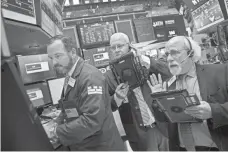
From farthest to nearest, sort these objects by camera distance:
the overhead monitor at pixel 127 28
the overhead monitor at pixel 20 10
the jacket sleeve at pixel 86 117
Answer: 1. the overhead monitor at pixel 127 28
2. the jacket sleeve at pixel 86 117
3. the overhead monitor at pixel 20 10

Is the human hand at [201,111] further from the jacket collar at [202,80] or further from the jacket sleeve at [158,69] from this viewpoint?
the jacket sleeve at [158,69]

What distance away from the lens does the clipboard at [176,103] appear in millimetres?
1398

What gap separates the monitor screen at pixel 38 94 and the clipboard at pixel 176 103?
1.44 meters

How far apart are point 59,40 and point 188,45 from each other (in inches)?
41.1

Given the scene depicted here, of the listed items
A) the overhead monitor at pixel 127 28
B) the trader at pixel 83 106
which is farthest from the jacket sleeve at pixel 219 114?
the overhead monitor at pixel 127 28

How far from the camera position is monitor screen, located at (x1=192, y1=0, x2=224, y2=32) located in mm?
2891

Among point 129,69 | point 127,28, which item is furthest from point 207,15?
point 129,69

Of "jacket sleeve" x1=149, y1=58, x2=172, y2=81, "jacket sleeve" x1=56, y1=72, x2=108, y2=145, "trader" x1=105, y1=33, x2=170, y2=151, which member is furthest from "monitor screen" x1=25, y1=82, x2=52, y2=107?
"jacket sleeve" x1=149, y1=58, x2=172, y2=81

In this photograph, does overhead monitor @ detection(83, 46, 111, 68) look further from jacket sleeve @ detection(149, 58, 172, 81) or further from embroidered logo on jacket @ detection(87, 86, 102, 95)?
embroidered logo on jacket @ detection(87, 86, 102, 95)

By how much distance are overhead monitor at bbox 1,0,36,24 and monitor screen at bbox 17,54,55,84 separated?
85 cm

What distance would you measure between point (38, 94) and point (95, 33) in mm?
1816

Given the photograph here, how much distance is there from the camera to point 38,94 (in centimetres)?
264

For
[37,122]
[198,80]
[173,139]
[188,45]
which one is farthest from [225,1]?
[37,122]

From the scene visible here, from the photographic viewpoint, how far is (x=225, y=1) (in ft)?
9.16
